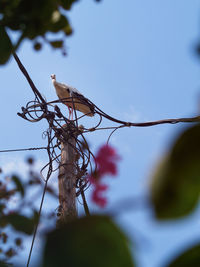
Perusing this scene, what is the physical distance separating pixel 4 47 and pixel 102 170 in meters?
0.38

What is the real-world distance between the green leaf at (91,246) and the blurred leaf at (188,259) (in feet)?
0.16

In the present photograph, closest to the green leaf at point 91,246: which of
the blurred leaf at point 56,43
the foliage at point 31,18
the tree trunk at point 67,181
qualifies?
the foliage at point 31,18

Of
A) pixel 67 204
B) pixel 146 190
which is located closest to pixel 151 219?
pixel 146 190

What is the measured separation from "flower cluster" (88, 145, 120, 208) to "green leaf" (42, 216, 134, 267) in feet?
0.41

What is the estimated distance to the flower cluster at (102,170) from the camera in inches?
16.3

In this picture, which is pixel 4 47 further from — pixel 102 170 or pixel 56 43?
pixel 102 170

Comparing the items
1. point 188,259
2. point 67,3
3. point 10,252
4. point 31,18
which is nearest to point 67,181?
point 10,252

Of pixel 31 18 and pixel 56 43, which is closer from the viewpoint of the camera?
pixel 31 18

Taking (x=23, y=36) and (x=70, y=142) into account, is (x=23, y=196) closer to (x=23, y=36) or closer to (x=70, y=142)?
(x=23, y=36)

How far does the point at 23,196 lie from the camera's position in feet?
1.74

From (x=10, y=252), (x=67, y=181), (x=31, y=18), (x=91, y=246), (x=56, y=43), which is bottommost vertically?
(x=91, y=246)

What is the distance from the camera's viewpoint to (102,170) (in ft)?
1.45

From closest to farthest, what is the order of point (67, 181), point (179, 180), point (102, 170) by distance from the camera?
1. point (179, 180)
2. point (102, 170)
3. point (67, 181)

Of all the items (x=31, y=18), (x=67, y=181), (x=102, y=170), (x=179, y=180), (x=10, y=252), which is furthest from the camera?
(x=67, y=181)
